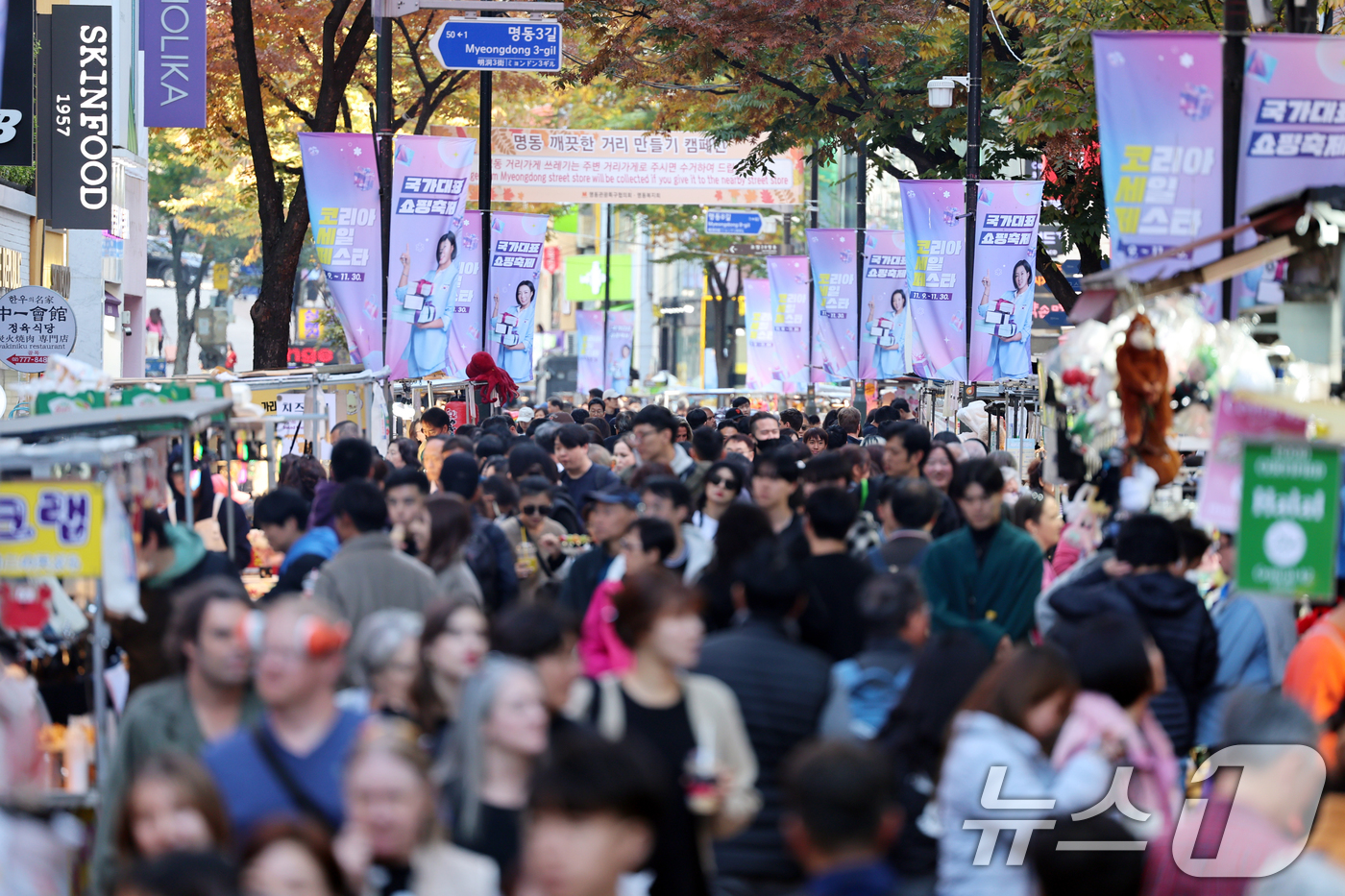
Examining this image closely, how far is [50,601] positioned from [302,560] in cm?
117

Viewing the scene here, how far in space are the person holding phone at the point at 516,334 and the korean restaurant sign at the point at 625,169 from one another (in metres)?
10.2

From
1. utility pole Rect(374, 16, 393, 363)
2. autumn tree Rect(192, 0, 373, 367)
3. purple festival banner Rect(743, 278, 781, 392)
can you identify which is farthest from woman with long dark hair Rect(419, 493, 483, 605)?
purple festival banner Rect(743, 278, 781, 392)

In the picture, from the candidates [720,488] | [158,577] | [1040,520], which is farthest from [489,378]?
[158,577]

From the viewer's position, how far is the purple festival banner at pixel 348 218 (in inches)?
671

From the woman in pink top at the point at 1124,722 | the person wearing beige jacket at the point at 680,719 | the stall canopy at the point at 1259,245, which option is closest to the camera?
the person wearing beige jacket at the point at 680,719

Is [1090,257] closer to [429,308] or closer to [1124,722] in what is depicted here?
[429,308]

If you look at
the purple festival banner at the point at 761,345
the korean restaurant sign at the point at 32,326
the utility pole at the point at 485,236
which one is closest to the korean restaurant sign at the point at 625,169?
the purple festival banner at the point at 761,345

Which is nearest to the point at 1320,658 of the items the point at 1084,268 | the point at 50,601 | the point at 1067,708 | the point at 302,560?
the point at 1067,708

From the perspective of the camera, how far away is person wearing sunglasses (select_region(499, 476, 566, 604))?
363 inches

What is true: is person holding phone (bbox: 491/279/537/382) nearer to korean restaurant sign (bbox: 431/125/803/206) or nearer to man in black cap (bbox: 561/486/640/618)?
korean restaurant sign (bbox: 431/125/803/206)

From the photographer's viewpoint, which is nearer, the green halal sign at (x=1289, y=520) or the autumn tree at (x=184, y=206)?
the green halal sign at (x=1289, y=520)

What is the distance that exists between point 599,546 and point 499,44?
12.3 meters

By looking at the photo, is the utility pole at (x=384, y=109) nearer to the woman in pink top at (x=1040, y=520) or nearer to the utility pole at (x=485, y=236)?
the utility pole at (x=485, y=236)

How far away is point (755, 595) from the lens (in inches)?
209
